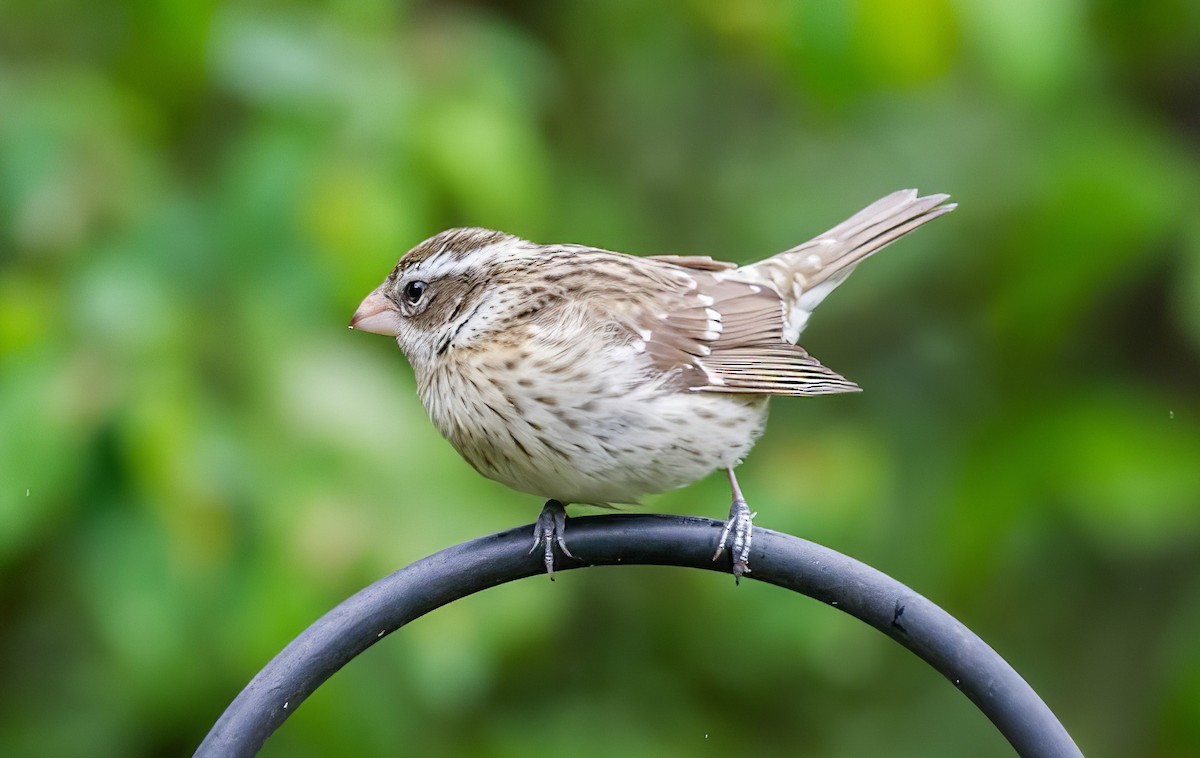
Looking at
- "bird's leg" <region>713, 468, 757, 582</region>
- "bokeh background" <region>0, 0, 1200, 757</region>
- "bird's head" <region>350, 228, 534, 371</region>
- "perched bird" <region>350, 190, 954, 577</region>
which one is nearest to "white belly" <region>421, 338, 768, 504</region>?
"perched bird" <region>350, 190, 954, 577</region>

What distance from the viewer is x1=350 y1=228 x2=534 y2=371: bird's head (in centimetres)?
297

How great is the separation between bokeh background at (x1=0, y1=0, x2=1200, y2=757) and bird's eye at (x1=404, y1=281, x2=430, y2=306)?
0.34 m

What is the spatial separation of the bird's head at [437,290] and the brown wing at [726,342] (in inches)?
12.9

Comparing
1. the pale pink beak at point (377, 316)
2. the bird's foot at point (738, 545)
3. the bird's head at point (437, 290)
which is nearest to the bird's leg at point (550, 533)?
the bird's foot at point (738, 545)

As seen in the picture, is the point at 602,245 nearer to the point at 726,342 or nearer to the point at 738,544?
the point at 726,342

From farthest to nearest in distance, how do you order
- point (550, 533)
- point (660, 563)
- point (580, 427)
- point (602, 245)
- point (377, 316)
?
point (602, 245) → point (377, 316) → point (580, 427) → point (550, 533) → point (660, 563)

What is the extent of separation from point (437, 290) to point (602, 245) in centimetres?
133

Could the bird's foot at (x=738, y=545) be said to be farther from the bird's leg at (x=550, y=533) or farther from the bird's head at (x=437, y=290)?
the bird's head at (x=437, y=290)

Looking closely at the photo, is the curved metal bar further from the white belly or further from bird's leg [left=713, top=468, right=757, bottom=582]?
the white belly

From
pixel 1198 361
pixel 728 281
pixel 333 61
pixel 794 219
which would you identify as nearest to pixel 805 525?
pixel 728 281

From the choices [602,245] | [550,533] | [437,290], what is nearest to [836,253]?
[602,245]

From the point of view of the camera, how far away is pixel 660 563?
7.33ft

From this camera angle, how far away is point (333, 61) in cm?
351

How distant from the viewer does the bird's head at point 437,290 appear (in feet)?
9.73
